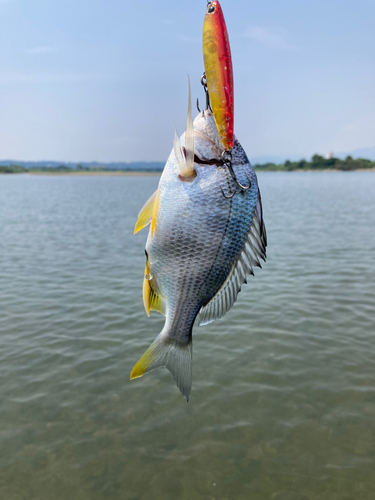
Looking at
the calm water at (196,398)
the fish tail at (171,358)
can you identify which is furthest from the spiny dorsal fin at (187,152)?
the calm water at (196,398)

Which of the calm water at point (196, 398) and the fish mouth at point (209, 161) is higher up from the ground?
the fish mouth at point (209, 161)

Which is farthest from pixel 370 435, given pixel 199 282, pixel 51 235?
pixel 51 235

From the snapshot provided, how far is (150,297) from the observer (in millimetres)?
2451

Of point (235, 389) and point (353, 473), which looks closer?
point (353, 473)

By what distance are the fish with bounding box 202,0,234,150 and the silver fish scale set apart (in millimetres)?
417

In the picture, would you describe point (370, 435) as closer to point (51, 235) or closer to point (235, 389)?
point (235, 389)

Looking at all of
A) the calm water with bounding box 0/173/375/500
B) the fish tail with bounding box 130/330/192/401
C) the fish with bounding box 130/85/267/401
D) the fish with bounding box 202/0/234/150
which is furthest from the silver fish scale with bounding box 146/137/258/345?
the calm water with bounding box 0/173/375/500

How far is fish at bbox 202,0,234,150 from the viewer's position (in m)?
1.66

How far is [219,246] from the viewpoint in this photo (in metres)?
2.21

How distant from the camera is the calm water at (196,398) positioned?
5.01 m

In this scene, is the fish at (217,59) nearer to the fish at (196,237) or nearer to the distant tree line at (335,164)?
the fish at (196,237)

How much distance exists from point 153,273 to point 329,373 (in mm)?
6135

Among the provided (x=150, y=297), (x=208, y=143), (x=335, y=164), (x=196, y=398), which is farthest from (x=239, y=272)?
(x=335, y=164)

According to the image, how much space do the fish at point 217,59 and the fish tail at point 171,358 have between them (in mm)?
1400
